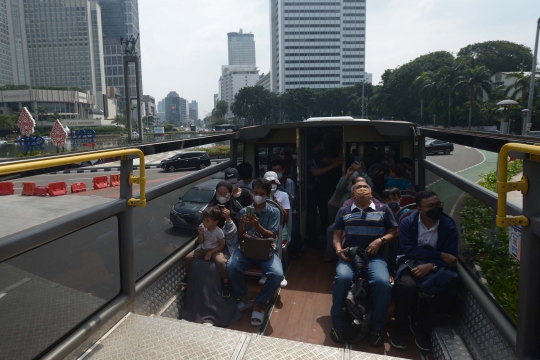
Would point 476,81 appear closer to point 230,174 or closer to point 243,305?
point 230,174

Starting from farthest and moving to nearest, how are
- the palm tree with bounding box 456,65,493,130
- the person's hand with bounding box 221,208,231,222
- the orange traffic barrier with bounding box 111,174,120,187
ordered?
the palm tree with bounding box 456,65,493,130
the person's hand with bounding box 221,208,231,222
the orange traffic barrier with bounding box 111,174,120,187

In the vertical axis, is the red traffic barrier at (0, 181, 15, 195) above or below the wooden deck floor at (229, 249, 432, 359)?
above

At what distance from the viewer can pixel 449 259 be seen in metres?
3.46

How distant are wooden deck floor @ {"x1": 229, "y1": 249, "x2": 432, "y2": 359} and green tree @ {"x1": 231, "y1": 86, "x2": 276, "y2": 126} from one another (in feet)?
358

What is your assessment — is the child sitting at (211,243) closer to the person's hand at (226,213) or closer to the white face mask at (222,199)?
the person's hand at (226,213)

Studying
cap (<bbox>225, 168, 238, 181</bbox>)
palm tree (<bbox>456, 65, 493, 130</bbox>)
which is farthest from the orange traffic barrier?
palm tree (<bbox>456, 65, 493, 130</bbox>)

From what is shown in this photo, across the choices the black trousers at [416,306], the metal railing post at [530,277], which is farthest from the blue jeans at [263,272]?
the metal railing post at [530,277]

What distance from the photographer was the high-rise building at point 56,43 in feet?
409

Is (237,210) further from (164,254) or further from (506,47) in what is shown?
(506,47)

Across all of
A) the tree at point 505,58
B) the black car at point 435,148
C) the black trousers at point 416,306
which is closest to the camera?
the black trousers at point 416,306

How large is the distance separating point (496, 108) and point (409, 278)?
2048 inches

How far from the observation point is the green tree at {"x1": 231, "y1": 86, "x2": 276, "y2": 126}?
11175cm

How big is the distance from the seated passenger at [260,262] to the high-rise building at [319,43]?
466ft

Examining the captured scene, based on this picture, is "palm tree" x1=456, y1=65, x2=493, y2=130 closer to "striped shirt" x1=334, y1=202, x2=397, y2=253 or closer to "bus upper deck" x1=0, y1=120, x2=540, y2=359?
"bus upper deck" x1=0, y1=120, x2=540, y2=359
